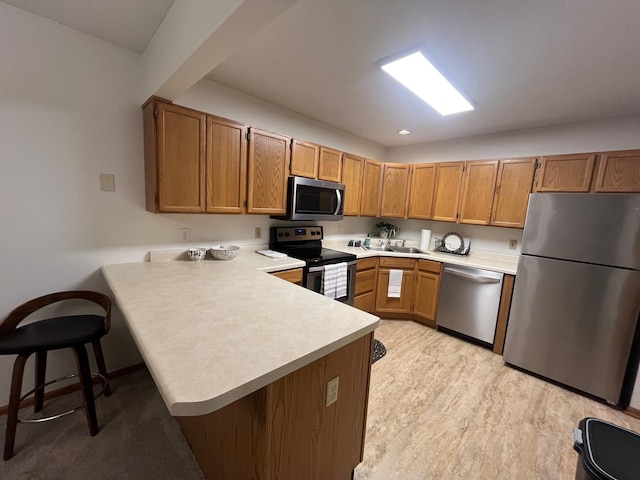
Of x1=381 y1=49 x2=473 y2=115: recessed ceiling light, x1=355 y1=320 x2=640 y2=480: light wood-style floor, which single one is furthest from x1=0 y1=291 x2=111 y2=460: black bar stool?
x1=381 y1=49 x2=473 y2=115: recessed ceiling light

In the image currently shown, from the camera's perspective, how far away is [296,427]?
980 mm

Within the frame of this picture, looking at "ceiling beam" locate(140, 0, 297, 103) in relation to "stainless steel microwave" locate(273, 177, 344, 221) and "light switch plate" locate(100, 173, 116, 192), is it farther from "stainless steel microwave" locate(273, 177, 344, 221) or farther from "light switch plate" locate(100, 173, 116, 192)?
"stainless steel microwave" locate(273, 177, 344, 221)

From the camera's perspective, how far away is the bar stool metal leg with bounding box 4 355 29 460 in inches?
53.8

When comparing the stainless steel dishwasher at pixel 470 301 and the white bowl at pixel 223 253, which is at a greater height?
the white bowl at pixel 223 253

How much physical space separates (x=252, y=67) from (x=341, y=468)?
8.46 ft

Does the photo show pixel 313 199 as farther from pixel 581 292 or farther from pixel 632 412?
pixel 632 412

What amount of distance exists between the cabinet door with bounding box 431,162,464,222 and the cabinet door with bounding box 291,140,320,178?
5.46ft

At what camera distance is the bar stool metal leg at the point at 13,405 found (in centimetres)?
137

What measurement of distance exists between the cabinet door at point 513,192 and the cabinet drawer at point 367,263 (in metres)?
1.40

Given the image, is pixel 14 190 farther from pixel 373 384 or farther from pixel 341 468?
pixel 373 384

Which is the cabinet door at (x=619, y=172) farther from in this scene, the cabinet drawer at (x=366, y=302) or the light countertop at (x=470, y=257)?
the cabinet drawer at (x=366, y=302)

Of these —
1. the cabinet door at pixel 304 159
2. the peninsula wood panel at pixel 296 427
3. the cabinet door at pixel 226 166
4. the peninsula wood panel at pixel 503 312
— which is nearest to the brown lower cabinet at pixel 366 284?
the cabinet door at pixel 304 159

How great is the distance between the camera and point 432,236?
12.3 feet

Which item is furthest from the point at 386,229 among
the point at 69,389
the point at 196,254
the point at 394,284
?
the point at 69,389
